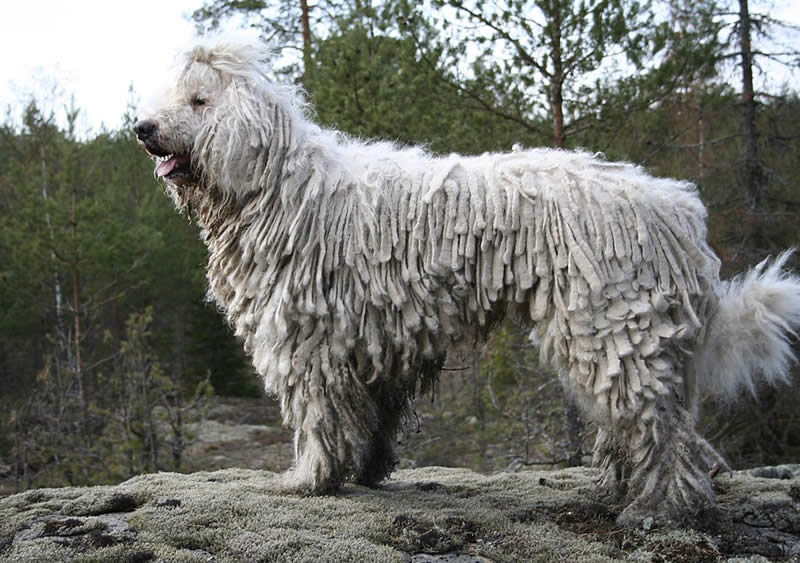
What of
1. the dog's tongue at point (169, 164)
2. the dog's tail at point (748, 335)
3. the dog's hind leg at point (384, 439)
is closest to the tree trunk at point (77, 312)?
the dog's hind leg at point (384, 439)

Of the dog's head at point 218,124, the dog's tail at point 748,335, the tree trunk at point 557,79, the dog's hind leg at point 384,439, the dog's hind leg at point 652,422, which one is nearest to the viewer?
the dog's hind leg at point 652,422

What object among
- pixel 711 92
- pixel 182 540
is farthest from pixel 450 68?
pixel 182 540

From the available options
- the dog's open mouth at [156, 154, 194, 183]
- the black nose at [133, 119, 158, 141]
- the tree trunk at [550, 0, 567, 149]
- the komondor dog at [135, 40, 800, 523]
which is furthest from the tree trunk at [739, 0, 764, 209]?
the black nose at [133, 119, 158, 141]

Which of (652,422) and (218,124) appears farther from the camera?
(218,124)

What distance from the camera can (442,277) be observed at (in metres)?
4.00

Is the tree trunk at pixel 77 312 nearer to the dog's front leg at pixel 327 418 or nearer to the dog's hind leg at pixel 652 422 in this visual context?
the dog's front leg at pixel 327 418

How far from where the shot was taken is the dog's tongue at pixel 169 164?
415 cm

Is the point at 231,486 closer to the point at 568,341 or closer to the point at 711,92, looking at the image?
the point at 568,341

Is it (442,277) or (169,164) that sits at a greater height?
(169,164)

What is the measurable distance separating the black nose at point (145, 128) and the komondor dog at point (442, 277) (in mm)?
16

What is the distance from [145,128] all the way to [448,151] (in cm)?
510

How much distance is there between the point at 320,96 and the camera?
30.2 ft

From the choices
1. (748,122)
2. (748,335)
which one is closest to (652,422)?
(748,335)

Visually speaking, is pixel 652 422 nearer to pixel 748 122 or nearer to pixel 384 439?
pixel 384 439
